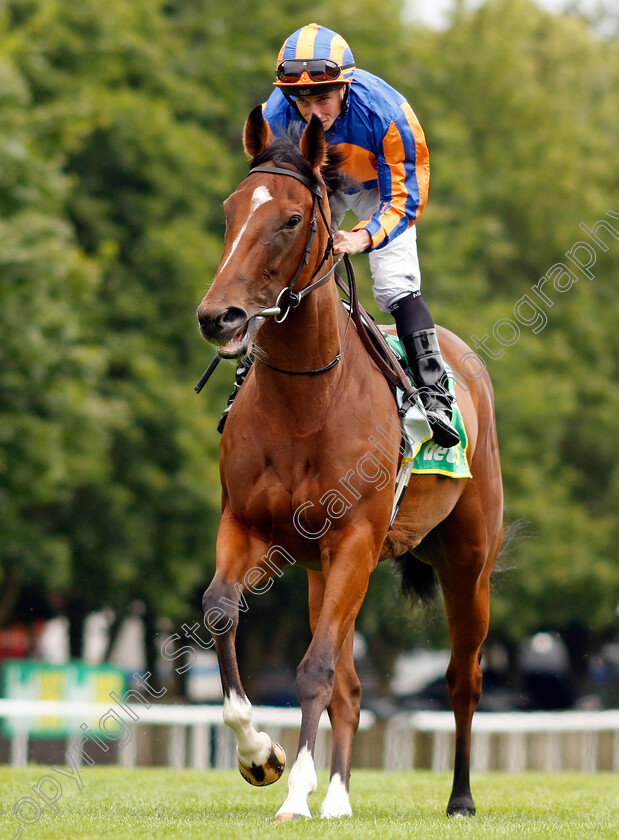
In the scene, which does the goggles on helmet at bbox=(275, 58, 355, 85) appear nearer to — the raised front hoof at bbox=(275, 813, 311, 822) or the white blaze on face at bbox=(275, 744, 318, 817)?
the white blaze on face at bbox=(275, 744, 318, 817)

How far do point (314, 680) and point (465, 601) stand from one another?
2.36 metres

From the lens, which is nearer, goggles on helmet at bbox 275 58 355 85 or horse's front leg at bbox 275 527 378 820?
horse's front leg at bbox 275 527 378 820

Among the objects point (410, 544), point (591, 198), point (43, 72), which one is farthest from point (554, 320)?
point (410, 544)

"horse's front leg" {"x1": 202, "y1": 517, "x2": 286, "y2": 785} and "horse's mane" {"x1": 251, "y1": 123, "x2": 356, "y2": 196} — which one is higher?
"horse's mane" {"x1": 251, "y1": 123, "x2": 356, "y2": 196}

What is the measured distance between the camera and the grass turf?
5.34m

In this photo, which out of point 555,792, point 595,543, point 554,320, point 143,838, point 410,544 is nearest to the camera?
point 143,838

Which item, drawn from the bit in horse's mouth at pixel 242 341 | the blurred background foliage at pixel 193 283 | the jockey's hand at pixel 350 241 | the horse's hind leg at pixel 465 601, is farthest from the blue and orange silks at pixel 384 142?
the blurred background foliage at pixel 193 283

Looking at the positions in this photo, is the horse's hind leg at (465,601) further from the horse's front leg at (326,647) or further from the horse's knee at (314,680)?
the horse's knee at (314,680)

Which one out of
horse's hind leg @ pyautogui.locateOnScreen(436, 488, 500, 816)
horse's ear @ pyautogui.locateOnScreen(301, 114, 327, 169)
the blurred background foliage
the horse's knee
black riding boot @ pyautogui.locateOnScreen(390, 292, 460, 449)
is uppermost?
the blurred background foliage

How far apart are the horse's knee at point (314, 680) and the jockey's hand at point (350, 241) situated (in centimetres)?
193

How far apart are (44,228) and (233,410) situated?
37.5 feet

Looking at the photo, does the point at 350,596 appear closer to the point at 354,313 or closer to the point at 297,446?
the point at 297,446

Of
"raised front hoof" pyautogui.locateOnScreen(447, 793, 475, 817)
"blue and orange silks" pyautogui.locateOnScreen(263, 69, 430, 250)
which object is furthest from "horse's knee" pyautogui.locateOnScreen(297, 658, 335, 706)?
"blue and orange silks" pyautogui.locateOnScreen(263, 69, 430, 250)

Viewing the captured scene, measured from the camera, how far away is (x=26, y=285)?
17031 mm
